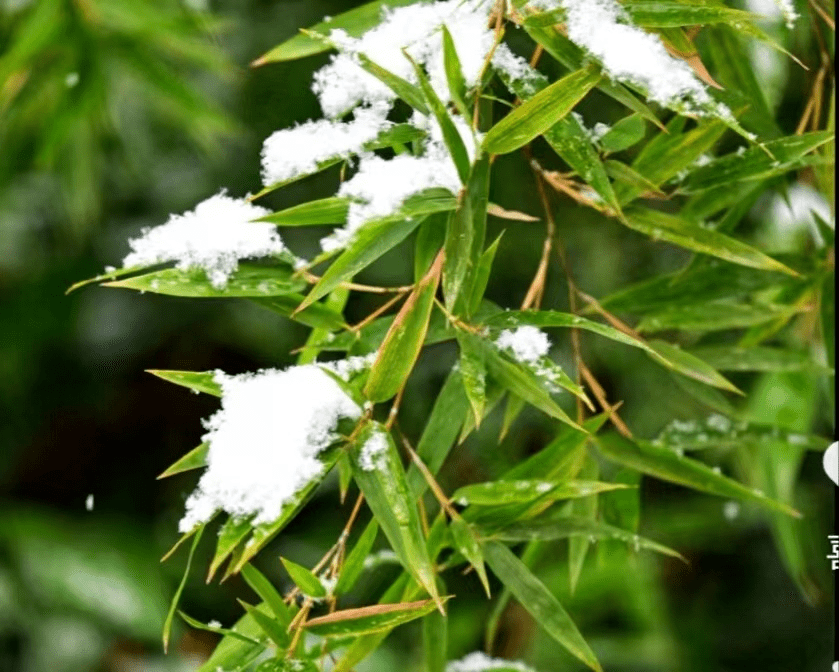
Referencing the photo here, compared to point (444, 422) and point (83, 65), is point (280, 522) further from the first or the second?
point (83, 65)

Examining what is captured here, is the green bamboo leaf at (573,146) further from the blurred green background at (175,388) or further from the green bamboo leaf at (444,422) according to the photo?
the blurred green background at (175,388)

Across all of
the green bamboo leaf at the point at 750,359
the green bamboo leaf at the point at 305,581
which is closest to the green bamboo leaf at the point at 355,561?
the green bamboo leaf at the point at 305,581

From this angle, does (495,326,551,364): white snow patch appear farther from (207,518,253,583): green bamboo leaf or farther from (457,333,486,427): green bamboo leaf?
(207,518,253,583): green bamboo leaf

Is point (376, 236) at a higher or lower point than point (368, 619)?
higher

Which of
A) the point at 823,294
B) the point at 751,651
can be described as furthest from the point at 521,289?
the point at 823,294

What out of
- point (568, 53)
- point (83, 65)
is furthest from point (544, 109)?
point (83, 65)

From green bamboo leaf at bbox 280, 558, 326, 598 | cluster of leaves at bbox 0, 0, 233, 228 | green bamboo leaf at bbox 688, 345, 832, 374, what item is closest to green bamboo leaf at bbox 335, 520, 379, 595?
green bamboo leaf at bbox 280, 558, 326, 598
